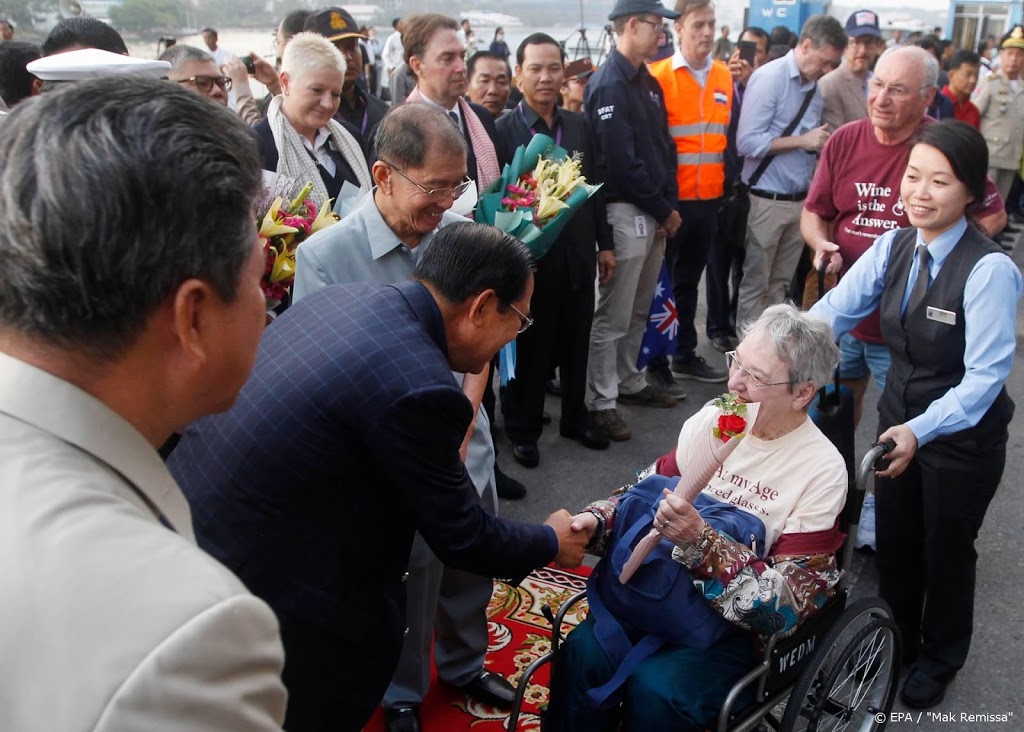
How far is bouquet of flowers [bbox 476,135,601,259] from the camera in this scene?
10.4 feet

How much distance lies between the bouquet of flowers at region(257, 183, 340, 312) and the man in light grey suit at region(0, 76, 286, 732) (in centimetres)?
183

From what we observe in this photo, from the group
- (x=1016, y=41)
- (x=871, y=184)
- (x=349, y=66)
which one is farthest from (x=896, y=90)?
(x=1016, y=41)

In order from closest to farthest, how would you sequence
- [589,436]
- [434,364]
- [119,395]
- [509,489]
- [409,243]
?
[119,395], [434,364], [409,243], [509,489], [589,436]

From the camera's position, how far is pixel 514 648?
125 inches

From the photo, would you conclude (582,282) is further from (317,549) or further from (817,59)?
(317,549)

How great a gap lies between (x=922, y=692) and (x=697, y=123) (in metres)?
3.33

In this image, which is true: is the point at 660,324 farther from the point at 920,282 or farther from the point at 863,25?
the point at 863,25

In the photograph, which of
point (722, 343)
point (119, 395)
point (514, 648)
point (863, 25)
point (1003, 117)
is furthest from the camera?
point (1003, 117)

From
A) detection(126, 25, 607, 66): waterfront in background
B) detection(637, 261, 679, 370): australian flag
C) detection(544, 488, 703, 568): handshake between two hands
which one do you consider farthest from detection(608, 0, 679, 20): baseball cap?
detection(126, 25, 607, 66): waterfront in background

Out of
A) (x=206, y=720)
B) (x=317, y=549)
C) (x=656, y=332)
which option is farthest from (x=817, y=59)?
(x=206, y=720)

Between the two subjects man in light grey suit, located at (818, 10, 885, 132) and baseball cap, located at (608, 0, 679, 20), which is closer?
baseball cap, located at (608, 0, 679, 20)

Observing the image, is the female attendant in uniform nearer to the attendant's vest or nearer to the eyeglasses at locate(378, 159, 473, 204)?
the attendant's vest

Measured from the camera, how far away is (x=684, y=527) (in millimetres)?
2104

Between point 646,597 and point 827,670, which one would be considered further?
point 827,670
